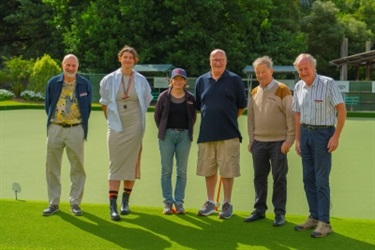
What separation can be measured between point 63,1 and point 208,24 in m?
7.99

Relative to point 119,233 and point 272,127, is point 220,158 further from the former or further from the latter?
point 119,233

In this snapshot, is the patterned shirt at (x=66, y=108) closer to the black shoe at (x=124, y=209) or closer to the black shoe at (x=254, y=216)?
the black shoe at (x=124, y=209)

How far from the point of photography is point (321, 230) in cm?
498

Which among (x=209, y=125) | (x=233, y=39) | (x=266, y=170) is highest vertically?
(x=233, y=39)

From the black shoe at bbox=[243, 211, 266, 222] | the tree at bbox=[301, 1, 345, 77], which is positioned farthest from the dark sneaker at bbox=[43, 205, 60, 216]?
the tree at bbox=[301, 1, 345, 77]

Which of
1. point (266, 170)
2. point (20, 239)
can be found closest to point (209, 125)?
point (266, 170)

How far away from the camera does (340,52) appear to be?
4200 cm

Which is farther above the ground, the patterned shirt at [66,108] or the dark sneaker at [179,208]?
the patterned shirt at [66,108]

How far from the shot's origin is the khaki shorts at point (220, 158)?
5.62 m

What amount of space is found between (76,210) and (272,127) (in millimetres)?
2003

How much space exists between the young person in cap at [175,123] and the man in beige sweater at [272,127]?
2.02 feet

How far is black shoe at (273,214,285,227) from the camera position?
5328 millimetres

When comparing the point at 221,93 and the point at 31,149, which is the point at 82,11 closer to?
the point at 31,149

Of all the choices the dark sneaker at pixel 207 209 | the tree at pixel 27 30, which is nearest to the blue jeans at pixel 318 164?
the dark sneaker at pixel 207 209
